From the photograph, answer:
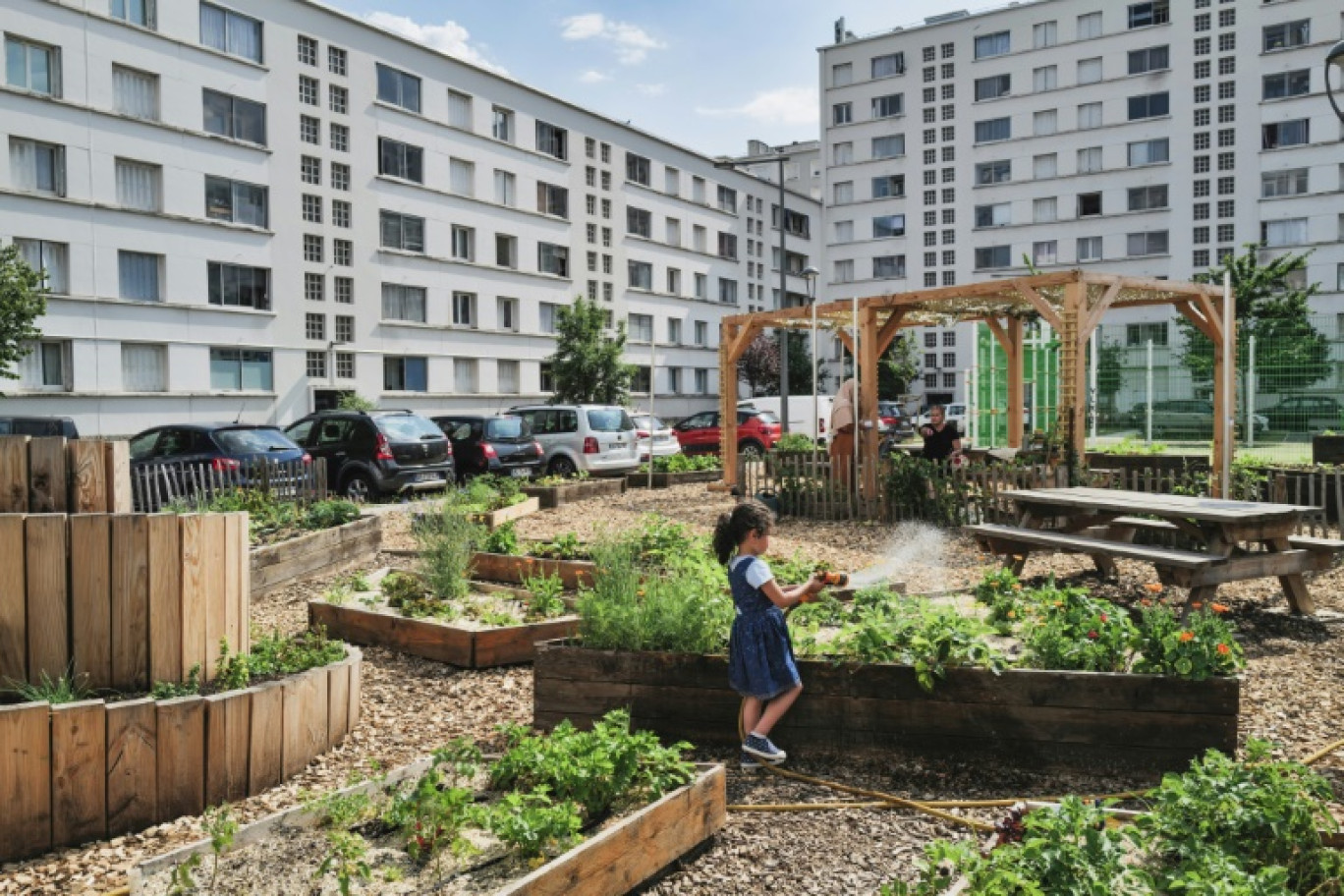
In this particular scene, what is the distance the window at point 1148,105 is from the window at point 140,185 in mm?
46807

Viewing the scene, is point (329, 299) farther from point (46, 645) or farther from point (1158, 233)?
point (1158, 233)

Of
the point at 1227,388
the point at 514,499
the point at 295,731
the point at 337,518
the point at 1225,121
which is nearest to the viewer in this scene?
the point at 295,731

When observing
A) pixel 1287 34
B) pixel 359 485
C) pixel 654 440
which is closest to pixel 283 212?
pixel 654 440

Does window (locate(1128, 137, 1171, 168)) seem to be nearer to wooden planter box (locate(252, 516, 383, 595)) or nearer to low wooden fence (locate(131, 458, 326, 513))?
low wooden fence (locate(131, 458, 326, 513))

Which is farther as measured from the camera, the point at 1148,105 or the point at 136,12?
the point at 1148,105

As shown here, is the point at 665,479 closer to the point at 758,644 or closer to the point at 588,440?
the point at 588,440

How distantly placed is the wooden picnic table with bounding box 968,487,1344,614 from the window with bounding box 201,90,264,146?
29.7 metres

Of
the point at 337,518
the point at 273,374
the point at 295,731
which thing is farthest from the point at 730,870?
the point at 273,374

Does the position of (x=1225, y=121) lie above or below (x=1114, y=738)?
above

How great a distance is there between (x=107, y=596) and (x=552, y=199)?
43028 millimetres

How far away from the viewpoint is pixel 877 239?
2584 inches

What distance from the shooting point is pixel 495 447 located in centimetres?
2166

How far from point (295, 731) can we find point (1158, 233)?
57.4m

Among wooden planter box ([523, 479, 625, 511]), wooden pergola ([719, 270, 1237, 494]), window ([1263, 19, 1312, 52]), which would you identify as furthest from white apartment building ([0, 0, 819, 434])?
window ([1263, 19, 1312, 52])
